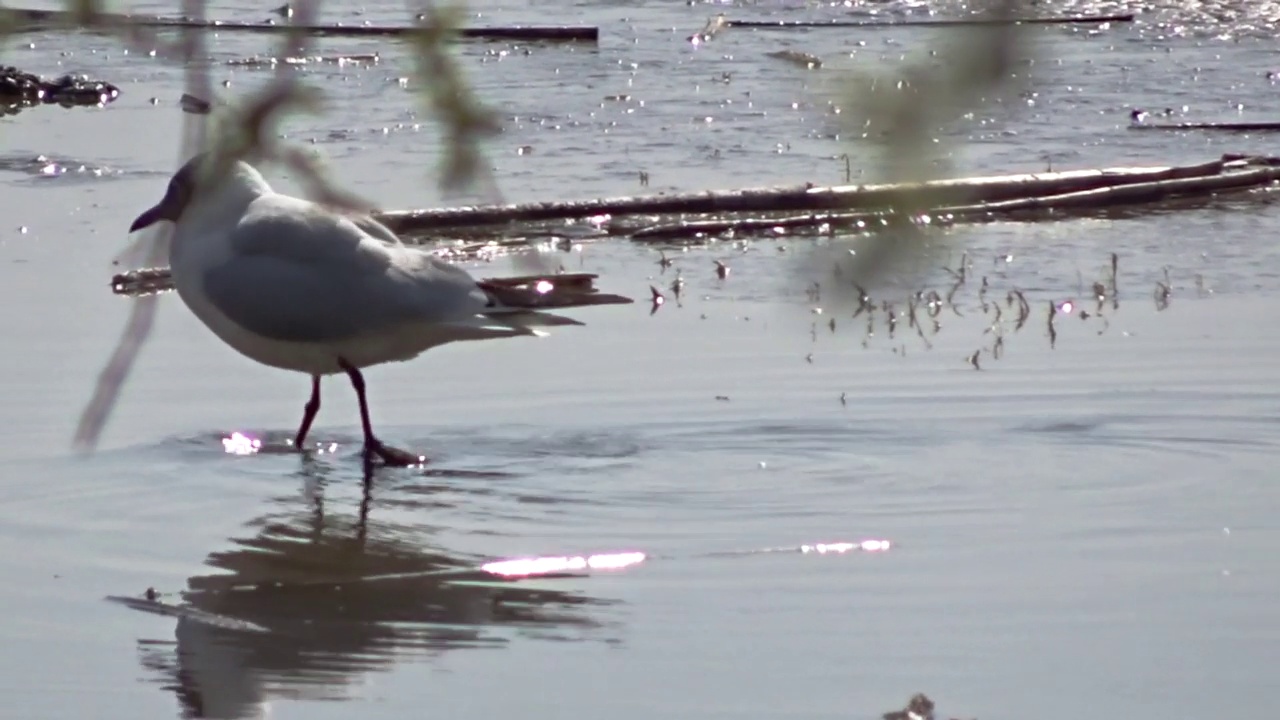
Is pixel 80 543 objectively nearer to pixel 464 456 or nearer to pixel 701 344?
pixel 464 456

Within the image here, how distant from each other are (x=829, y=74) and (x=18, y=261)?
6.61m

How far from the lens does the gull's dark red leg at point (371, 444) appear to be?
633 cm

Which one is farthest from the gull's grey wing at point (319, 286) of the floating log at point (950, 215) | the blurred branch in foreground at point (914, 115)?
the blurred branch in foreground at point (914, 115)

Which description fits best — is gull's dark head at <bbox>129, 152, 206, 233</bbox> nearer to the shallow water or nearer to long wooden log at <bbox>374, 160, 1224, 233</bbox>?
the shallow water

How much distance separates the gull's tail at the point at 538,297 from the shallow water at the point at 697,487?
28cm

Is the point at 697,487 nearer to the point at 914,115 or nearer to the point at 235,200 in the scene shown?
the point at 235,200

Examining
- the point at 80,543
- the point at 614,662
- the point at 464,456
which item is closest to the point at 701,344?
the point at 464,456

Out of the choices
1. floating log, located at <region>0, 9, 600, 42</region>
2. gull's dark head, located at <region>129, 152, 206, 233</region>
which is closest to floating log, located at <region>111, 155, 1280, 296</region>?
gull's dark head, located at <region>129, 152, 206, 233</region>

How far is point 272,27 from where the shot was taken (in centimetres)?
331

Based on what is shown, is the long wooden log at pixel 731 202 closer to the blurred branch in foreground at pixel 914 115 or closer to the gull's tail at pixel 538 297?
the gull's tail at pixel 538 297

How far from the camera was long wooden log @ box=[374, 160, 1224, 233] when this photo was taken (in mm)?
8648

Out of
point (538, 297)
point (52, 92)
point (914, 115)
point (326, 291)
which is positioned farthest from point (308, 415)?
point (52, 92)

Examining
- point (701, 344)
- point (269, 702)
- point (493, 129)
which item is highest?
point (493, 129)

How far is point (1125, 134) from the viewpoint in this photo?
10.3 m
